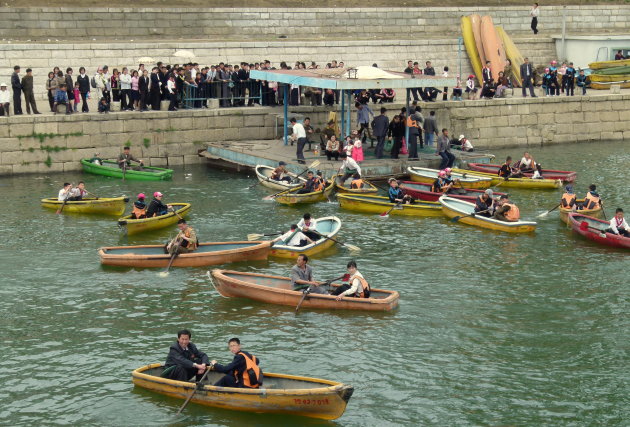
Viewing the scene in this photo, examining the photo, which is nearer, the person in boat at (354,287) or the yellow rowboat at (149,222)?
the person in boat at (354,287)

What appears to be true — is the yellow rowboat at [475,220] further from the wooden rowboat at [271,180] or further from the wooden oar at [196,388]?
the wooden oar at [196,388]

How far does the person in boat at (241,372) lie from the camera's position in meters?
17.6

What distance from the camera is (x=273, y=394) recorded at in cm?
1714

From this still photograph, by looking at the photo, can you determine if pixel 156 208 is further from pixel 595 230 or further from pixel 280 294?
pixel 595 230

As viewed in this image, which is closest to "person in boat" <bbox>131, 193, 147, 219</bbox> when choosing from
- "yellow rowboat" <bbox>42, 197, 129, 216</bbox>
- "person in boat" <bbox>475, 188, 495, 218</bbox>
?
"yellow rowboat" <bbox>42, 197, 129, 216</bbox>

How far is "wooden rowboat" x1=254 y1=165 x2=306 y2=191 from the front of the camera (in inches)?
1358

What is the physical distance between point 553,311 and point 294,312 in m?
5.70

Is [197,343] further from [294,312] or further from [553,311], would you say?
[553,311]

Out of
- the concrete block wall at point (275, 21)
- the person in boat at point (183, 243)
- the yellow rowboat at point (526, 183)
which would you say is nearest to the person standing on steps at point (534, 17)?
the concrete block wall at point (275, 21)

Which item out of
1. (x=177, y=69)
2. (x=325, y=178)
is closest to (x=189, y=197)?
(x=325, y=178)

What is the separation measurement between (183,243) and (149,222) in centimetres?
398

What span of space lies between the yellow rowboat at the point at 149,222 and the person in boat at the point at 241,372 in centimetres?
1231

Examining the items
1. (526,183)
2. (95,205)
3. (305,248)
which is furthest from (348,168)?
(95,205)

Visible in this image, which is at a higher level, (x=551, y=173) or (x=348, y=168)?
(x=348, y=168)
